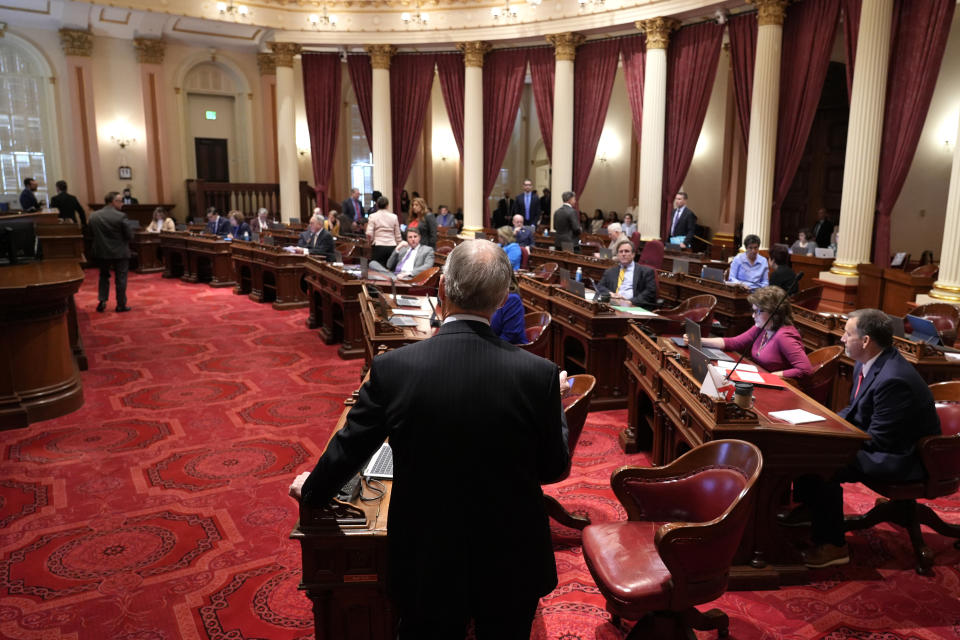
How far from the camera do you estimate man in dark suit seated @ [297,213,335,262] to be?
30.6 feet

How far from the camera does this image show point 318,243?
9.57 meters

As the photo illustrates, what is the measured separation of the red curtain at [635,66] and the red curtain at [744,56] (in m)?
1.71

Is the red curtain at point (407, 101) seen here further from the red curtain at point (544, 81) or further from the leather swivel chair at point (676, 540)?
the leather swivel chair at point (676, 540)

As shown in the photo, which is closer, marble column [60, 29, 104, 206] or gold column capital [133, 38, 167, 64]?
marble column [60, 29, 104, 206]

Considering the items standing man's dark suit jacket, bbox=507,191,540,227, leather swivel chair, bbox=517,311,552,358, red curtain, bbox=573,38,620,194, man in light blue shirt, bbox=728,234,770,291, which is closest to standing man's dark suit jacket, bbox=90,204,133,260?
leather swivel chair, bbox=517,311,552,358

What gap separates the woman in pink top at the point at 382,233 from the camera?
8.98 metres

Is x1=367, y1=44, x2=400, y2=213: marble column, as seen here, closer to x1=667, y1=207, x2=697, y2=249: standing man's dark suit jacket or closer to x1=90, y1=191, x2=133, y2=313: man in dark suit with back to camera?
x1=667, y1=207, x2=697, y2=249: standing man's dark suit jacket

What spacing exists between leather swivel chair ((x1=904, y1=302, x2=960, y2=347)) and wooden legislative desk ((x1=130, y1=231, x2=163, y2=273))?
12.2 metres

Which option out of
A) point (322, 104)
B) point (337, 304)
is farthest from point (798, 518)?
point (322, 104)

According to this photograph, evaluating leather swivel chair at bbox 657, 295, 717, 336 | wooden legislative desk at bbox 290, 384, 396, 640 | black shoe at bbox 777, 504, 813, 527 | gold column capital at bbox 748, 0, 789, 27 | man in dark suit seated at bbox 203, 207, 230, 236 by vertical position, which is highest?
gold column capital at bbox 748, 0, 789, 27

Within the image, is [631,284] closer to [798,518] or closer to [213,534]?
[798,518]

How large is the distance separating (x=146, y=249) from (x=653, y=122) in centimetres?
941

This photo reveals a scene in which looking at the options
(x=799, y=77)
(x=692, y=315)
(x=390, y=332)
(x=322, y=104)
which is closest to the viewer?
(x=390, y=332)

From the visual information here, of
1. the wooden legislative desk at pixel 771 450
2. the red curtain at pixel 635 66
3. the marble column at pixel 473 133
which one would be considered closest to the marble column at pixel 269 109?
the marble column at pixel 473 133
